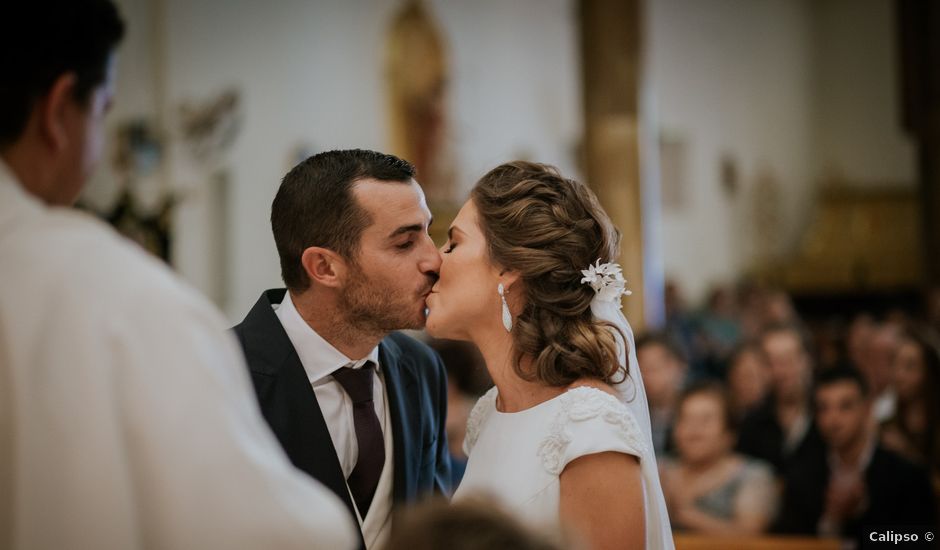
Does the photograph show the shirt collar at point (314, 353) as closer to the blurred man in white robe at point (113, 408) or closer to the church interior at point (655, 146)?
the blurred man in white robe at point (113, 408)

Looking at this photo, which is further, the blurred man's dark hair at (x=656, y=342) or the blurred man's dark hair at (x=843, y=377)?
the blurred man's dark hair at (x=656, y=342)

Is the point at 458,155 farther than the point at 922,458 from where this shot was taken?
Yes

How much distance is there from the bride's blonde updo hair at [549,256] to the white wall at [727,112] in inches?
555

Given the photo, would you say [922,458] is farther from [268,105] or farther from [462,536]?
[268,105]

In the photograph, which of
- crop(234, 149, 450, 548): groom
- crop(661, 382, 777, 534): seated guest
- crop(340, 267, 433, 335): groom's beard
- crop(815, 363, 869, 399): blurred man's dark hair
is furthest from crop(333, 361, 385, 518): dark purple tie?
crop(815, 363, 869, 399): blurred man's dark hair

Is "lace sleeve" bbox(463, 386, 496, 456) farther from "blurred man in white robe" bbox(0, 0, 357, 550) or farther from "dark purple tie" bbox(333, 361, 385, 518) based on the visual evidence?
"blurred man in white robe" bbox(0, 0, 357, 550)

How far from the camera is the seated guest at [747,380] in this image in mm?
7109

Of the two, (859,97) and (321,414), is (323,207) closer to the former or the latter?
(321,414)

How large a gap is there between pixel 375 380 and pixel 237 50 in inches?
326

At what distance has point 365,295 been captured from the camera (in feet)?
9.57

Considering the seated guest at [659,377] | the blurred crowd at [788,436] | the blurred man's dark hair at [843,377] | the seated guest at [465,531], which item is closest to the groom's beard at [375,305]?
the seated guest at [465,531]

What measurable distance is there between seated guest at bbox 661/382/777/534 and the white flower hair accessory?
9.38 ft

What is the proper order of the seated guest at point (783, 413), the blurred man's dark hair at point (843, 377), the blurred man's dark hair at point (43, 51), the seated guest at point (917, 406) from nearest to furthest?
the blurred man's dark hair at point (43, 51) < the blurred man's dark hair at point (843, 377) < the seated guest at point (783, 413) < the seated guest at point (917, 406)

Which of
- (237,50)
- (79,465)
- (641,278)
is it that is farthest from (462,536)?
(237,50)
